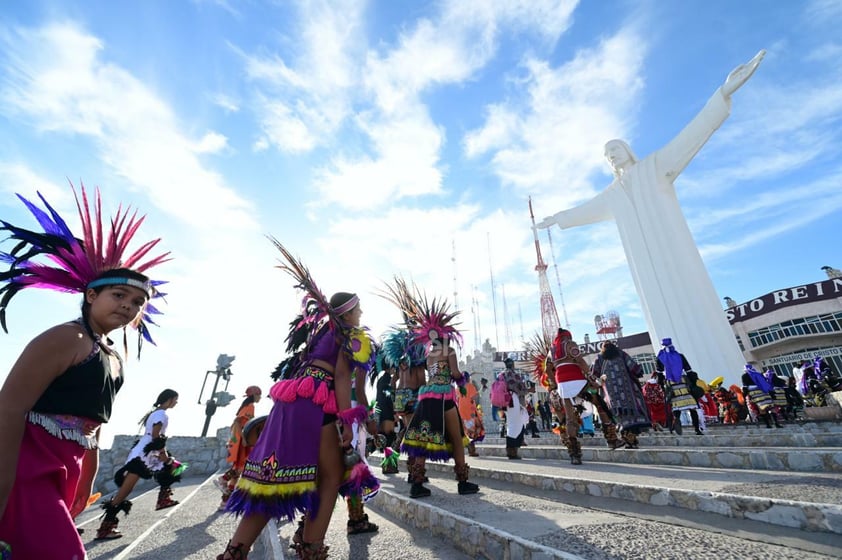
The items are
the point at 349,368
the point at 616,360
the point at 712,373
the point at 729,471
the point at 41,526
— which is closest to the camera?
the point at 41,526

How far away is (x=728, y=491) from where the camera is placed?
103 inches

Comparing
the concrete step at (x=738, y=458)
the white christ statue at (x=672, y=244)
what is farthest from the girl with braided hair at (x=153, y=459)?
the white christ statue at (x=672, y=244)

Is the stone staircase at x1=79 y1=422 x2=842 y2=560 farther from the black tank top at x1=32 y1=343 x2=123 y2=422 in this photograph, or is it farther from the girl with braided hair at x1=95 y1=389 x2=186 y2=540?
the black tank top at x1=32 y1=343 x2=123 y2=422

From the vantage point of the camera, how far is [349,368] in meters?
2.63

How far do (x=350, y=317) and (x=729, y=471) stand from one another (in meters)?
3.83

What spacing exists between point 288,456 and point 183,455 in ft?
44.0

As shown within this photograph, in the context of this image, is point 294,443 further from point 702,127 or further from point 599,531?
point 702,127

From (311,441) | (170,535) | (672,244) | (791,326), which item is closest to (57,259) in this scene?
(311,441)

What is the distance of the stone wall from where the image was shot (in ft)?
37.4

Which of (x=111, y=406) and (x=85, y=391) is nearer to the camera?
(x=85, y=391)

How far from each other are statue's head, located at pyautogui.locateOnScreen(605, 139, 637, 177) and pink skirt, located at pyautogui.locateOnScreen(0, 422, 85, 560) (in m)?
21.2

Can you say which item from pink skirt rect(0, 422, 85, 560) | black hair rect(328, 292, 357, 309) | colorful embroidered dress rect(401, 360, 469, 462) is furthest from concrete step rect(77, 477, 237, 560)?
Answer: black hair rect(328, 292, 357, 309)

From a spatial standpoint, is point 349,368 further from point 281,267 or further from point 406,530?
point 406,530

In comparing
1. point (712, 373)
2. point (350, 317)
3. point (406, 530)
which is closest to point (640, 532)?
point (406, 530)
